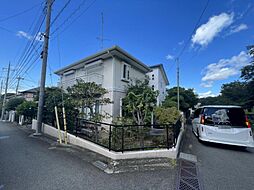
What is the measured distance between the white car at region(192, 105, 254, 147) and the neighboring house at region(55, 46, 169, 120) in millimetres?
5628

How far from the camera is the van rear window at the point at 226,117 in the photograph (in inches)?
226

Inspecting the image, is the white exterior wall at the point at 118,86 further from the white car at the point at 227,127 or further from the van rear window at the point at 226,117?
the van rear window at the point at 226,117

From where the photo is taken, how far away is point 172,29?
10.8 m

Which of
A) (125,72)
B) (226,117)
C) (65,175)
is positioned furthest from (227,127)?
(125,72)

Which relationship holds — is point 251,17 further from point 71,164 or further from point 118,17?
point 71,164

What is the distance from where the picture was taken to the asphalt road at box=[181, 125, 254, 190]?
3.11m

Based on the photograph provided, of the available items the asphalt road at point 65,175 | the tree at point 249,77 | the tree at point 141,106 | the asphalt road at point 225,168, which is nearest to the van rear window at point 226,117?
the asphalt road at point 225,168

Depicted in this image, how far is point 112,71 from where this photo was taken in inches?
381

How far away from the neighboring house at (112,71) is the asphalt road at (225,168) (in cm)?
588

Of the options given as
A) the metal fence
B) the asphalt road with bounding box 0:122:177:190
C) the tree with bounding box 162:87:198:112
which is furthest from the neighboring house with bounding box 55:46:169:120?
the tree with bounding box 162:87:198:112

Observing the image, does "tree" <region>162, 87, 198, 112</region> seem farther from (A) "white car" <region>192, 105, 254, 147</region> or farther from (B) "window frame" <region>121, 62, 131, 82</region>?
(A) "white car" <region>192, 105, 254, 147</region>

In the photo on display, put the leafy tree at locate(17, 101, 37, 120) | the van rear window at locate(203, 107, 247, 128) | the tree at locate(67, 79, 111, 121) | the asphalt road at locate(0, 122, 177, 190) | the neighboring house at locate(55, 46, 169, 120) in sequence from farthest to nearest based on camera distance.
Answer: the leafy tree at locate(17, 101, 37, 120) → the neighboring house at locate(55, 46, 169, 120) → the tree at locate(67, 79, 111, 121) → the van rear window at locate(203, 107, 247, 128) → the asphalt road at locate(0, 122, 177, 190)

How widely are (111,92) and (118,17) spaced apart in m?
5.28

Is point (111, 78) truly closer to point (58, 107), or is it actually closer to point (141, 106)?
point (141, 106)
